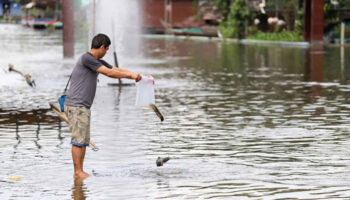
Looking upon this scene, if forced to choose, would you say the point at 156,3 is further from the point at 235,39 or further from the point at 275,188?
the point at 275,188

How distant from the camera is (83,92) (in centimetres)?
1066

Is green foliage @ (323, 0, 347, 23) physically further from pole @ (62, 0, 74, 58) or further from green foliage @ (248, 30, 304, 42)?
pole @ (62, 0, 74, 58)

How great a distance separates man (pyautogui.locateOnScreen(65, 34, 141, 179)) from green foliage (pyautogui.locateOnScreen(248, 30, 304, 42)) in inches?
1838

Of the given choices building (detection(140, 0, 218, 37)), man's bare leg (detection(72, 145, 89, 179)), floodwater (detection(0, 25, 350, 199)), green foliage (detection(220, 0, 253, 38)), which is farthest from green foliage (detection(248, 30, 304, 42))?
man's bare leg (detection(72, 145, 89, 179))

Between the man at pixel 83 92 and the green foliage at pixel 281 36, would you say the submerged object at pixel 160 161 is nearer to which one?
the man at pixel 83 92

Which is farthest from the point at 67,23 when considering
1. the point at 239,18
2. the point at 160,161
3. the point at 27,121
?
the point at 239,18

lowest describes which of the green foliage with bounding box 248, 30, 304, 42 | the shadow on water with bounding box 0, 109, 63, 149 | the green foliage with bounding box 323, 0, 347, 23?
the green foliage with bounding box 248, 30, 304, 42

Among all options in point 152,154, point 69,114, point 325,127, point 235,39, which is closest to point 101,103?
point 325,127

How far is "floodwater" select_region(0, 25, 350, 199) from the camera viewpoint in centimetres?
987

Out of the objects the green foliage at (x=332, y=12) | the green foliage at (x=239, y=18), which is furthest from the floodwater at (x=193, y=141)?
the green foliage at (x=239, y=18)

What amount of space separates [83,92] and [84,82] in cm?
12

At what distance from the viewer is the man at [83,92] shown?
10.6m

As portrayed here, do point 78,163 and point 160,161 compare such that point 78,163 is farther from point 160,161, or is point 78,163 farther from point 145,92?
point 145,92

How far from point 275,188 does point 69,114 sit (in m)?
2.58
